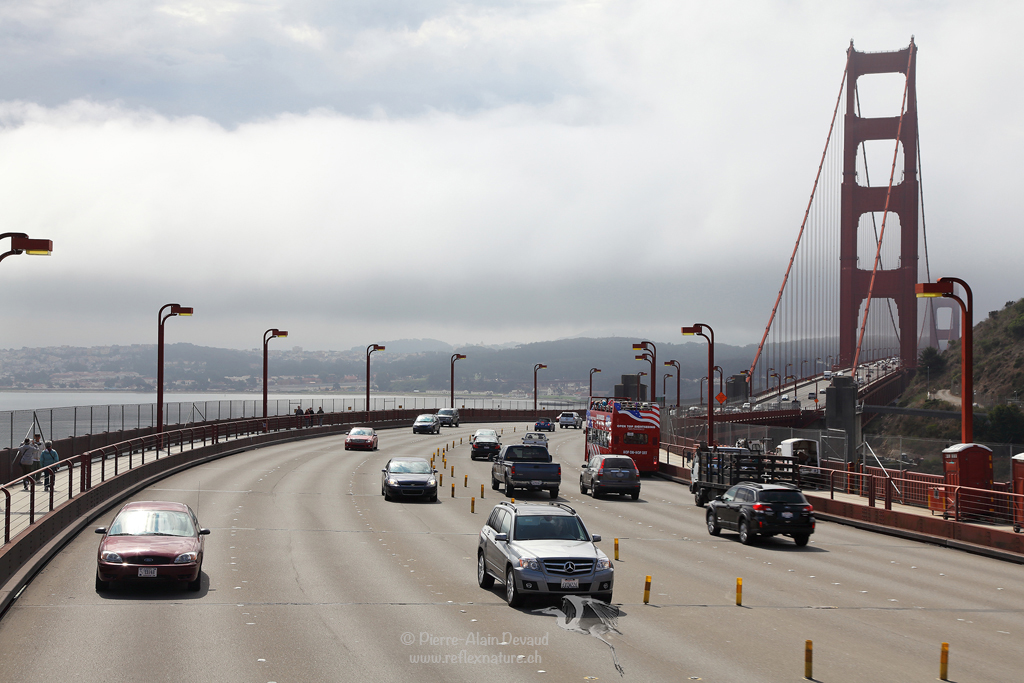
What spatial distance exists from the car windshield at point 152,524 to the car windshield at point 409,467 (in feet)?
53.0

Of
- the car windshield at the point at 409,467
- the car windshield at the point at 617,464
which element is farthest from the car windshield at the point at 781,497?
the car windshield at the point at 409,467

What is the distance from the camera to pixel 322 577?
58.5ft

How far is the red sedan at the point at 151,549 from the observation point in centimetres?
1570

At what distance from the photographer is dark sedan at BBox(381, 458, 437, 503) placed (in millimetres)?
32250

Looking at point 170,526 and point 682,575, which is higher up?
point 170,526

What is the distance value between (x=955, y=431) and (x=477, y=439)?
6718cm

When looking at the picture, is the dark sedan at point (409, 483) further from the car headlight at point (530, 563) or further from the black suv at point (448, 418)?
the black suv at point (448, 418)

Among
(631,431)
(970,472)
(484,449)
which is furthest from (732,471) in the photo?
(484,449)

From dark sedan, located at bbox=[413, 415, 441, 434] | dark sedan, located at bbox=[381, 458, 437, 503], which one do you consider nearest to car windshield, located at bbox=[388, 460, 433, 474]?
dark sedan, located at bbox=[381, 458, 437, 503]

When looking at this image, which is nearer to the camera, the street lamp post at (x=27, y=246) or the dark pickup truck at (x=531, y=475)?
the street lamp post at (x=27, y=246)

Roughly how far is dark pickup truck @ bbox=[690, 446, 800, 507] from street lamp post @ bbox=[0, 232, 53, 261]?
22278 mm

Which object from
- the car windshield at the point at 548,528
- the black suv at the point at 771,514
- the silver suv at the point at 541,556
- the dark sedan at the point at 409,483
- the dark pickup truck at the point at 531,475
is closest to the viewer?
the silver suv at the point at 541,556

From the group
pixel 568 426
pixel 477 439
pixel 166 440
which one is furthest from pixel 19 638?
pixel 568 426

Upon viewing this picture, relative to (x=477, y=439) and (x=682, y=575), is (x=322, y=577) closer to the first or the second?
(x=682, y=575)
